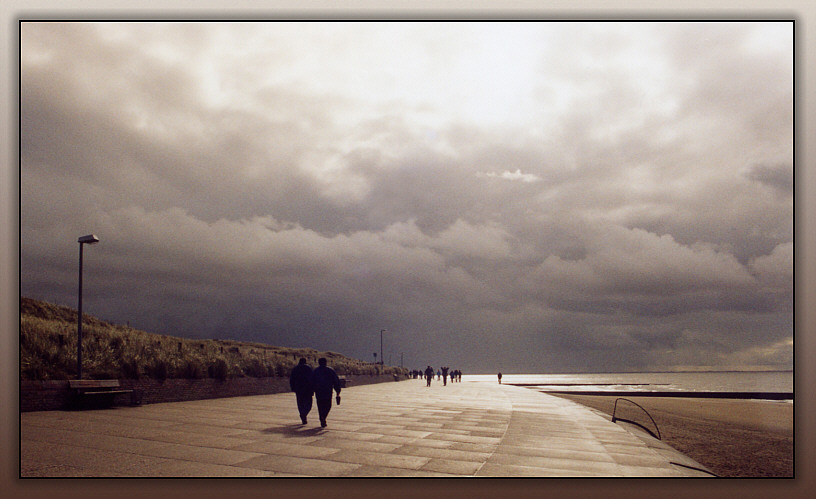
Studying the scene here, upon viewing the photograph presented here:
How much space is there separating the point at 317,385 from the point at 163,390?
24.3 ft

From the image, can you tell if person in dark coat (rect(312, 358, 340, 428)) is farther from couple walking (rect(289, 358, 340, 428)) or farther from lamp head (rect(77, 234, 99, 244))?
lamp head (rect(77, 234, 99, 244))

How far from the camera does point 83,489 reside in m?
6.86

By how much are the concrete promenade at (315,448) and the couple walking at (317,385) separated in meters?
0.39

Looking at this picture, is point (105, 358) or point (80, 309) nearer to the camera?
point (80, 309)

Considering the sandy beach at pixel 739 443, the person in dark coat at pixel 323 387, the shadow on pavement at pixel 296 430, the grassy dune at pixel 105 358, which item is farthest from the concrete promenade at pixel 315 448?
the grassy dune at pixel 105 358

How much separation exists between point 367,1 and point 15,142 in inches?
220

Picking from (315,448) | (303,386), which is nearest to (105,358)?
(303,386)

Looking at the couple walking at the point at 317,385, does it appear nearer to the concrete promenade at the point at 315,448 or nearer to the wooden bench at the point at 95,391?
the concrete promenade at the point at 315,448

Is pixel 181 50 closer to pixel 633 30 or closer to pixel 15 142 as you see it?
pixel 15 142

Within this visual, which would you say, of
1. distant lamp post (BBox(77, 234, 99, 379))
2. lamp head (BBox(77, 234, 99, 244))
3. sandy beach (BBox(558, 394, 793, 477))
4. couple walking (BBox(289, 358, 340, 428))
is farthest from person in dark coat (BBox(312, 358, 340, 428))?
sandy beach (BBox(558, 394, 793, 477))

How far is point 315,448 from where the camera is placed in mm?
8508

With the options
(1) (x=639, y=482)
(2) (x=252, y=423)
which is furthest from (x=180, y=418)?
(1) (x=639, y=482)

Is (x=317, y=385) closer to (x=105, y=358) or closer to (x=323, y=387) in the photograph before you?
(x=323, y=387)

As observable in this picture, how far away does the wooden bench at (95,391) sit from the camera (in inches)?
510
